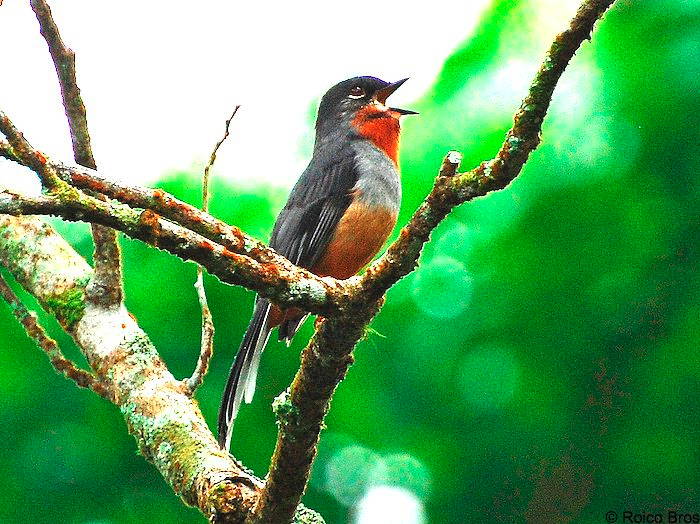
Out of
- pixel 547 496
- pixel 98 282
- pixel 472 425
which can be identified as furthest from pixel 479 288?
pixel 98 282

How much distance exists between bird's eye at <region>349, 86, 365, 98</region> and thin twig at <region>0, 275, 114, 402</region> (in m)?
3.48

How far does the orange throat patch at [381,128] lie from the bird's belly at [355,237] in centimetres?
78

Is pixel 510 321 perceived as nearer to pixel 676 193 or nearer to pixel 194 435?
pixel 676 193

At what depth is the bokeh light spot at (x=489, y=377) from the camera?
910 centimetres

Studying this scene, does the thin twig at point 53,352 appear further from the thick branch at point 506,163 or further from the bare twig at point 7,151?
the thick branch at point 506,163

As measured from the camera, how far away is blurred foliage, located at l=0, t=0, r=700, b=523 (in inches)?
339

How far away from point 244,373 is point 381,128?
2.59 metres

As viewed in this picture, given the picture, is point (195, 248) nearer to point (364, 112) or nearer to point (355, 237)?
point (355, 237)

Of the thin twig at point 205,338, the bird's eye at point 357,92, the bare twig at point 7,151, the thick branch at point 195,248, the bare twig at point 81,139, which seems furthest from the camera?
the bird's eye at point 357,92

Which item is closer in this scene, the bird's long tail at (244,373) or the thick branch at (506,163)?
the thick branch at (506,163)

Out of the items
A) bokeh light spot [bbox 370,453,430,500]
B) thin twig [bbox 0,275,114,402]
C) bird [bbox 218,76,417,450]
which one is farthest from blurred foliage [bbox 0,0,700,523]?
thin twig [bbox 0,275,114,402]

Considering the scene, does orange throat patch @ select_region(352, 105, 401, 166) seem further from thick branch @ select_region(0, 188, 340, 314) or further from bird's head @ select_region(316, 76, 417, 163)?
thick branch @ select_region(0, 188, 340, 314)

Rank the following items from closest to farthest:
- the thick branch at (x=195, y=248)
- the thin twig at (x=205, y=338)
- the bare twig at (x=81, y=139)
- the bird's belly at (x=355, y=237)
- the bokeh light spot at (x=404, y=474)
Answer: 1. the thick branch at (x=195, y=248)
2. the bare twig at (x=81, y=139)
3. the thin twig at (x=205, y=338)
4. the bird's belly at (x=355, y=237)
5. the bokeh light spot at (x=404, y=474)

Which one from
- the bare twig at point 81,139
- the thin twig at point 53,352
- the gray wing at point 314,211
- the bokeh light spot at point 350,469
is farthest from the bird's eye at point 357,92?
the thin twig at point 53,352
